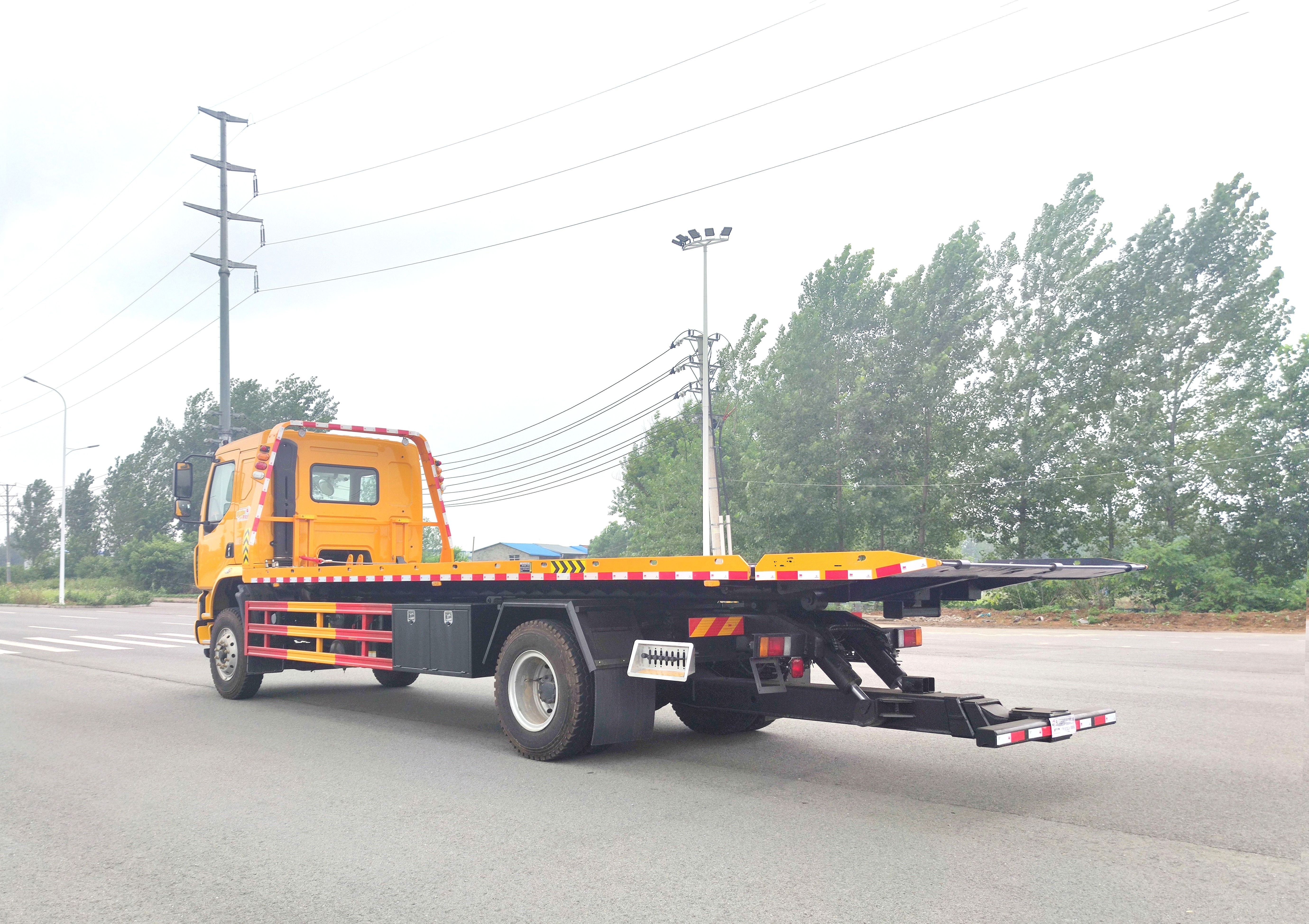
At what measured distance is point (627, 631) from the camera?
7.30 m

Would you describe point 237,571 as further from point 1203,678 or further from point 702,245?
point 702,245

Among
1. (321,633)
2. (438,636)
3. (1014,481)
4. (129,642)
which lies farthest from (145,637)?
(1014,481)

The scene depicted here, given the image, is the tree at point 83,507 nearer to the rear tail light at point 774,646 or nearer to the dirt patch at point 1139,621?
the dirt patch at point 1139,621

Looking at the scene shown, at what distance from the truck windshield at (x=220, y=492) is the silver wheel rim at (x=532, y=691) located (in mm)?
5639

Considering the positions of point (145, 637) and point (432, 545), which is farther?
point (145, 637)

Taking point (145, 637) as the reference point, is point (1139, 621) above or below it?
below

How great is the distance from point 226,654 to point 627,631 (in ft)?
20.3

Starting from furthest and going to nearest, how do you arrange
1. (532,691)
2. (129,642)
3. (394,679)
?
(129,642) → (394,679) → (532,691)

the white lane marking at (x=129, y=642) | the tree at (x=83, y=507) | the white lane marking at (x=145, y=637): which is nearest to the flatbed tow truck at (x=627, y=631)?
the white lane marking at (x=129, y=642)

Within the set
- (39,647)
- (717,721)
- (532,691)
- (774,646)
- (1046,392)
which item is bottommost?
(39,647)

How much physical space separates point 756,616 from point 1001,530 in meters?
36.1

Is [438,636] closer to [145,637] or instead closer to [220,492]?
[220,492]

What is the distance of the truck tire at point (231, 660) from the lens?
11.0 meters

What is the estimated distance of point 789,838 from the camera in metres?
5.18
